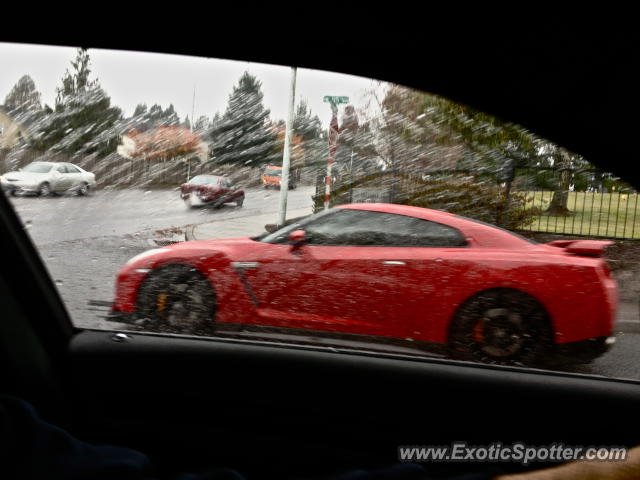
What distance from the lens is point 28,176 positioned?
2.37 m

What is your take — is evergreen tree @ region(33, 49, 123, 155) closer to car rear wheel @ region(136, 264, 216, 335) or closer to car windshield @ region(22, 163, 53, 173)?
car windshield @ region(22, 163, 53, 173)

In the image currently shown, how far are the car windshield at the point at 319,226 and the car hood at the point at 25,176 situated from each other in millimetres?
18

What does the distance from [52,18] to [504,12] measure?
151 cm

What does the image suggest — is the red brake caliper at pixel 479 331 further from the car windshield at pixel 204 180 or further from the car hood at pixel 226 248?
the car windshield at pixel 204 180

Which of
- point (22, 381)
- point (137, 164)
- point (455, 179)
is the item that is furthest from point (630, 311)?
point (22, 381)

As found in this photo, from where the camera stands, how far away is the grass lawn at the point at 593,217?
72.1 inches

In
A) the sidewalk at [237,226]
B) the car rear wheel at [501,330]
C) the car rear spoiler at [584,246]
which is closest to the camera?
the car rear spoiler at [584,246]

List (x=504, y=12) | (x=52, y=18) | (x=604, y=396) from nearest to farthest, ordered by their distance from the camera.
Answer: (x=504, y=12) < (x=52, y=18) < (x=604, y=396)

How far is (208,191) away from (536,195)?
1408 mm

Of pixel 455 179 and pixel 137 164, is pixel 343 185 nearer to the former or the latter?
pixel 455 179

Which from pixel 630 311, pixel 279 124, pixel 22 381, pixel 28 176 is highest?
pixel 279 124

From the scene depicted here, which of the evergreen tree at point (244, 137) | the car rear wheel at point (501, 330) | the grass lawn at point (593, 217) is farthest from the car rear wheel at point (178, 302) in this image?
the grass lawn at point (593, 217)

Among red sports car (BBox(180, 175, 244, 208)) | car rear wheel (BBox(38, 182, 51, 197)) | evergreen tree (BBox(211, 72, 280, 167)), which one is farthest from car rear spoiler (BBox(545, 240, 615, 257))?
car rear wheel (BBox(38, 182, 51, 197))

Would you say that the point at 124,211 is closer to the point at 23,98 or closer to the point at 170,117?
the point at 170,117
